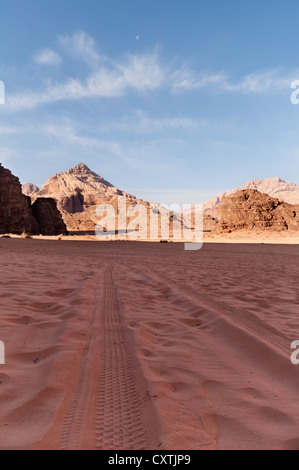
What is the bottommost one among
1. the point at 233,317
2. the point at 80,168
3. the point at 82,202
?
the point at 233,317

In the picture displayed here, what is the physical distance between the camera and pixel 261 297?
188 inches

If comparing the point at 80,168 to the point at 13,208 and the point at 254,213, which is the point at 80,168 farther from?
the point at 254,213

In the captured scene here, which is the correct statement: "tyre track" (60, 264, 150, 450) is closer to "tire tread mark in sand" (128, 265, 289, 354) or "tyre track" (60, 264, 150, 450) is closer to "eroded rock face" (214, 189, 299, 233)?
"tire tread mark in sand" (128, 265, 289, 354)

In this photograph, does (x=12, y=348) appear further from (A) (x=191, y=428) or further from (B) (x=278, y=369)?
(B) (x=278, y=369)

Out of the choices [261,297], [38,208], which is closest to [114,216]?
[38,208]

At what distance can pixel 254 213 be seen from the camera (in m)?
41.7

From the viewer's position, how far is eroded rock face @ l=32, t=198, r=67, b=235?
5680cm

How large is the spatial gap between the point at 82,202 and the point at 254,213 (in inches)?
3227

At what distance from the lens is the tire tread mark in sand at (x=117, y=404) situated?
1374 mm

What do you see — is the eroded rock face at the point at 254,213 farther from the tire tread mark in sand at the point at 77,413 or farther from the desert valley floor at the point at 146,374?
the tire tread mark in sand at the point at 77,413

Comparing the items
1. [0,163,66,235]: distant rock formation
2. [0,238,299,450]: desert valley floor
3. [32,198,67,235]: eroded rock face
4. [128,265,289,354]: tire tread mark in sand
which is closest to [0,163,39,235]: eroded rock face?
[0,163,66,235]: distant rock formation

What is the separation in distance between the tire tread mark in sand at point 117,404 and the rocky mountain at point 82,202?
A: 68026mm

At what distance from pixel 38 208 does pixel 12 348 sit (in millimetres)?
61110

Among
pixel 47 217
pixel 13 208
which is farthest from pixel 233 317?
pixel 47 217
